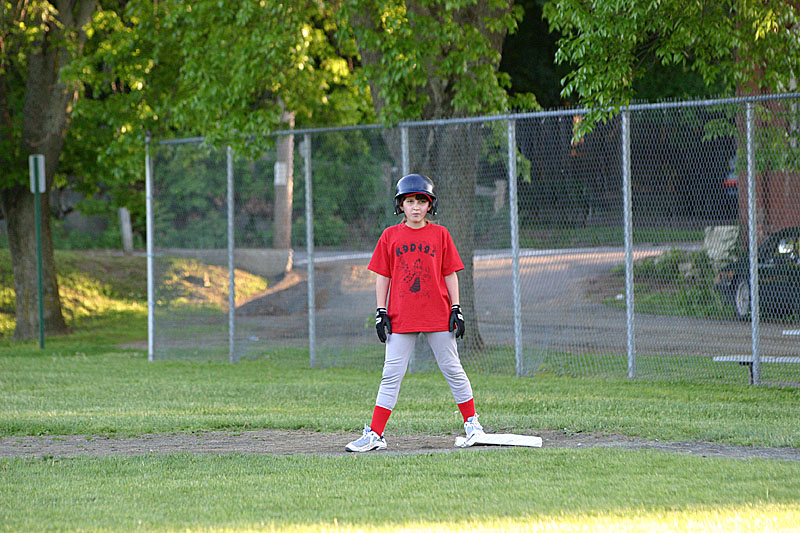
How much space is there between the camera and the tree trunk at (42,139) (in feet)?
54.2

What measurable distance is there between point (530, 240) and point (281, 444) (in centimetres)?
451

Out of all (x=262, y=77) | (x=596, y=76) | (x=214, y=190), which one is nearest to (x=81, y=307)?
(x=214, y=190)

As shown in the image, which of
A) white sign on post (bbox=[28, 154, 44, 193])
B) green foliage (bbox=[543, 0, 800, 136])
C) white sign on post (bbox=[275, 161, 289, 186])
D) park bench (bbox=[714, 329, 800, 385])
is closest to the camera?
green foliage (bbox=[543, 0, 800, 136])

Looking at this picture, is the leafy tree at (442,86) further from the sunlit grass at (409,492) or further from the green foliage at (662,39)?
the sunlit grass at (409,492)

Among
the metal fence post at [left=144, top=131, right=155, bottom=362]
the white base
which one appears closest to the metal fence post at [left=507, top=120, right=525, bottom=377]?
the white base

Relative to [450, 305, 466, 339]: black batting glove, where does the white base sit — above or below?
below

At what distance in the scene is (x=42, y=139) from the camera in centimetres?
1655

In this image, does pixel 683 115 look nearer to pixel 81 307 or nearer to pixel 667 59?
pixel 667 59

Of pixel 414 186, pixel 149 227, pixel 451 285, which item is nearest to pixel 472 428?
pixel 451 285

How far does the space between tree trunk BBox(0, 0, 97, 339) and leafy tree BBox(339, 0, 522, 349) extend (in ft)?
20.9

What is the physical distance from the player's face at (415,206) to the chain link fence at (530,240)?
12.9 feet

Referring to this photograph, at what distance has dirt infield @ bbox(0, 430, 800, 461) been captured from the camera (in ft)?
22.3

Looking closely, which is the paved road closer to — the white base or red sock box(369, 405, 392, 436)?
the white base

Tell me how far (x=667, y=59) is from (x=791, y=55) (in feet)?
3.69
